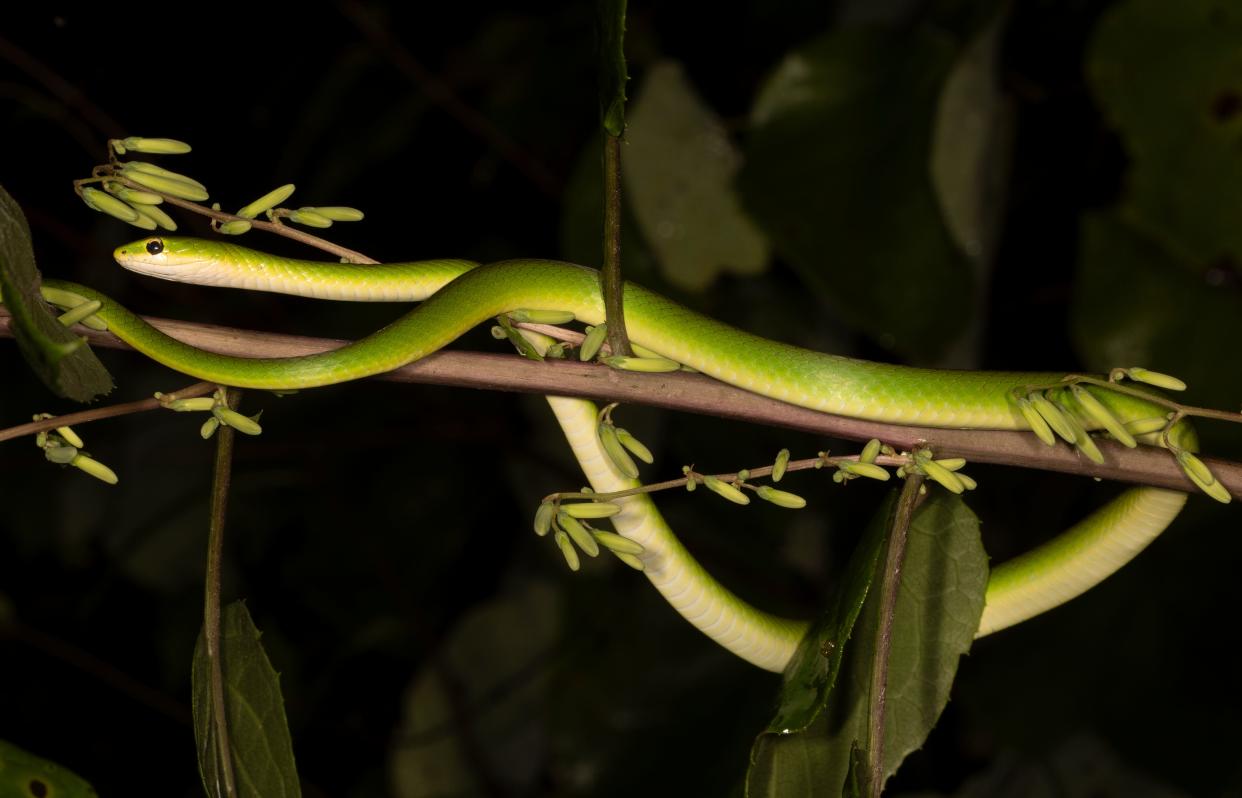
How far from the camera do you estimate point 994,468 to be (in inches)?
139

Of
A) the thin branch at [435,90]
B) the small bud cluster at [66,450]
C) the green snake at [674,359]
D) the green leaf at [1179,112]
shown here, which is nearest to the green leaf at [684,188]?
the thin branch at [435,90]

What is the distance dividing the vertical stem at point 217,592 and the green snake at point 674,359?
0.25ft

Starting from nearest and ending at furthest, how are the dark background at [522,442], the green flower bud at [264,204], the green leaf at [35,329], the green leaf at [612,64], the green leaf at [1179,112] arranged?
the green leaf at [35,329], the green leaf at [612,64], the green flower bud at [264,204], the green leaf at [1179,112], the dark background at [522,442]

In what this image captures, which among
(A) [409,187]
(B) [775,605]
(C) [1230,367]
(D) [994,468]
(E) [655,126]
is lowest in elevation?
(C) [1230,367]

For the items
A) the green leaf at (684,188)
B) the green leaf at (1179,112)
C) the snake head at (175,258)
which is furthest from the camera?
the green leaf at (684,188)

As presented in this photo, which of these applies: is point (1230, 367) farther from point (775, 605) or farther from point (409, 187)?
point (409, 187)

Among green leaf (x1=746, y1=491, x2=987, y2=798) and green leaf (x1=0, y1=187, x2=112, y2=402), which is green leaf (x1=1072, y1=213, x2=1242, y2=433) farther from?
green leaf (x1=0, y1=187, x2=112, y2=402)

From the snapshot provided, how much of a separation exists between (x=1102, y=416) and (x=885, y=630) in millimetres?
364

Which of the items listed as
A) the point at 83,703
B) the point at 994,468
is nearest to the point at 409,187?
the point at 994,468

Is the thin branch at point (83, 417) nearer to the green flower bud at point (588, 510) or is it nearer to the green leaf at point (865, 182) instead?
the green flower bud at point (588, 510)

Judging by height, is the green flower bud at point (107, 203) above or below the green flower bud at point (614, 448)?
above

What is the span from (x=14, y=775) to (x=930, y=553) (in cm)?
116

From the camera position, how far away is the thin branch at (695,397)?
1322 mm

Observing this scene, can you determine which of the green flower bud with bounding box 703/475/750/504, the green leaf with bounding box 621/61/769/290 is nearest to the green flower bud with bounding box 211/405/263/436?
the green flower bud with bounding box 703/475/750/504
